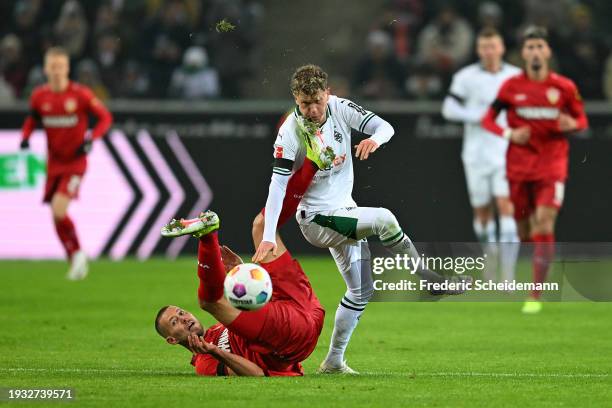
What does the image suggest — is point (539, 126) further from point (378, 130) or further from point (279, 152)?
point (279, 152)

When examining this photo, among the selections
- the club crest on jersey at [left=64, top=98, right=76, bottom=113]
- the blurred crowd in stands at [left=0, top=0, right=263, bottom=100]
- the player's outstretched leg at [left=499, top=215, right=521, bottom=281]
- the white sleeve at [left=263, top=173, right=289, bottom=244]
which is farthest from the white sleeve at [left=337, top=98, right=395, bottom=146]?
the blurred crowd in stands at [left=0, top=0, right=263, bottom=100]

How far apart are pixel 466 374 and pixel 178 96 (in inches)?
421

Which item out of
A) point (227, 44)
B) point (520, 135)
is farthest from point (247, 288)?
point (227, 44)

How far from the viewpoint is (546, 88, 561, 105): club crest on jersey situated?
1343 cm

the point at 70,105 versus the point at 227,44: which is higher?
the point at 227,44

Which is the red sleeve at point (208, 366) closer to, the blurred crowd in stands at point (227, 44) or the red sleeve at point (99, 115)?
the red sleeve at point (99, 115)

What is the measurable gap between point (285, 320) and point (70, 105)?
8572 mm

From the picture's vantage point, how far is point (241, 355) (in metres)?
8.79

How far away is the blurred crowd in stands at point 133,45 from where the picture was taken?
1889 centimetres

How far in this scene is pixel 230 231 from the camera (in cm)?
1669

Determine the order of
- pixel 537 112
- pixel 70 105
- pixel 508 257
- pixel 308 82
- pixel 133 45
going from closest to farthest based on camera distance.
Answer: pixel 308 82 → pixel 508 257 → pixel 537 112 → pixel 70 105 → pixel 133 45

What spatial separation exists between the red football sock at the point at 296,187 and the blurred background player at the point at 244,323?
311 mm

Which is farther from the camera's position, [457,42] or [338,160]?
[457,42]

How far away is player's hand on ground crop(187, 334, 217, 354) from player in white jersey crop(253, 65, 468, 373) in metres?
0.69
